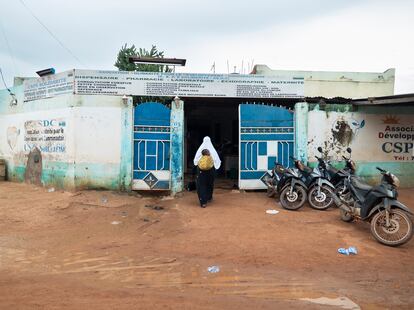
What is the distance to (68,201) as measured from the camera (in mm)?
8688

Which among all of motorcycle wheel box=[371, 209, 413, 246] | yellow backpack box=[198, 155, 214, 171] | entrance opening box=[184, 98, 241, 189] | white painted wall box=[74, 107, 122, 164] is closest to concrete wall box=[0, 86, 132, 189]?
white painted wall box=[74, 107, 122, 164]

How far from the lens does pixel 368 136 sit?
10.2 metres

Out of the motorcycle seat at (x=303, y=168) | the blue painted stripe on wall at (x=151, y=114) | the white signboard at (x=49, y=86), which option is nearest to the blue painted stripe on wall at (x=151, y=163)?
the blue painted stripe on wall at (x=151, y=114)

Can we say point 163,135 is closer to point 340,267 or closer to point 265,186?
point 265,186

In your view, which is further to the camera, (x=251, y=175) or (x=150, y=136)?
(x=251, y=175)

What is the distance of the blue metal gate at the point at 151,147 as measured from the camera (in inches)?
375

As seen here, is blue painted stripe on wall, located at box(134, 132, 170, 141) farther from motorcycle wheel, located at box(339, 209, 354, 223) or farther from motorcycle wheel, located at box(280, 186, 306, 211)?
motorcycle wheel, located at box(339, 209, 354, 223)

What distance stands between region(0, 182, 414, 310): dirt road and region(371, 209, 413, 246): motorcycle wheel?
153 millimetres

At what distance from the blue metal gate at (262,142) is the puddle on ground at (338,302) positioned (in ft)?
19.7

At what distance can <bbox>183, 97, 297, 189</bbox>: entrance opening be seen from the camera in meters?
13.4

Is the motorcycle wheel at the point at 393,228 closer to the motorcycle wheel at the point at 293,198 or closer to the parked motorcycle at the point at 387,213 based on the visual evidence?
the parked motorcycle at the point at 387,213

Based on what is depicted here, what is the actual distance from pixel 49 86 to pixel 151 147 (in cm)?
332

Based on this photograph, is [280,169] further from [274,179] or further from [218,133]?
[218,133]

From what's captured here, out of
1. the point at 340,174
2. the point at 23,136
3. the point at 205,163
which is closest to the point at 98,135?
the point at 205,163
